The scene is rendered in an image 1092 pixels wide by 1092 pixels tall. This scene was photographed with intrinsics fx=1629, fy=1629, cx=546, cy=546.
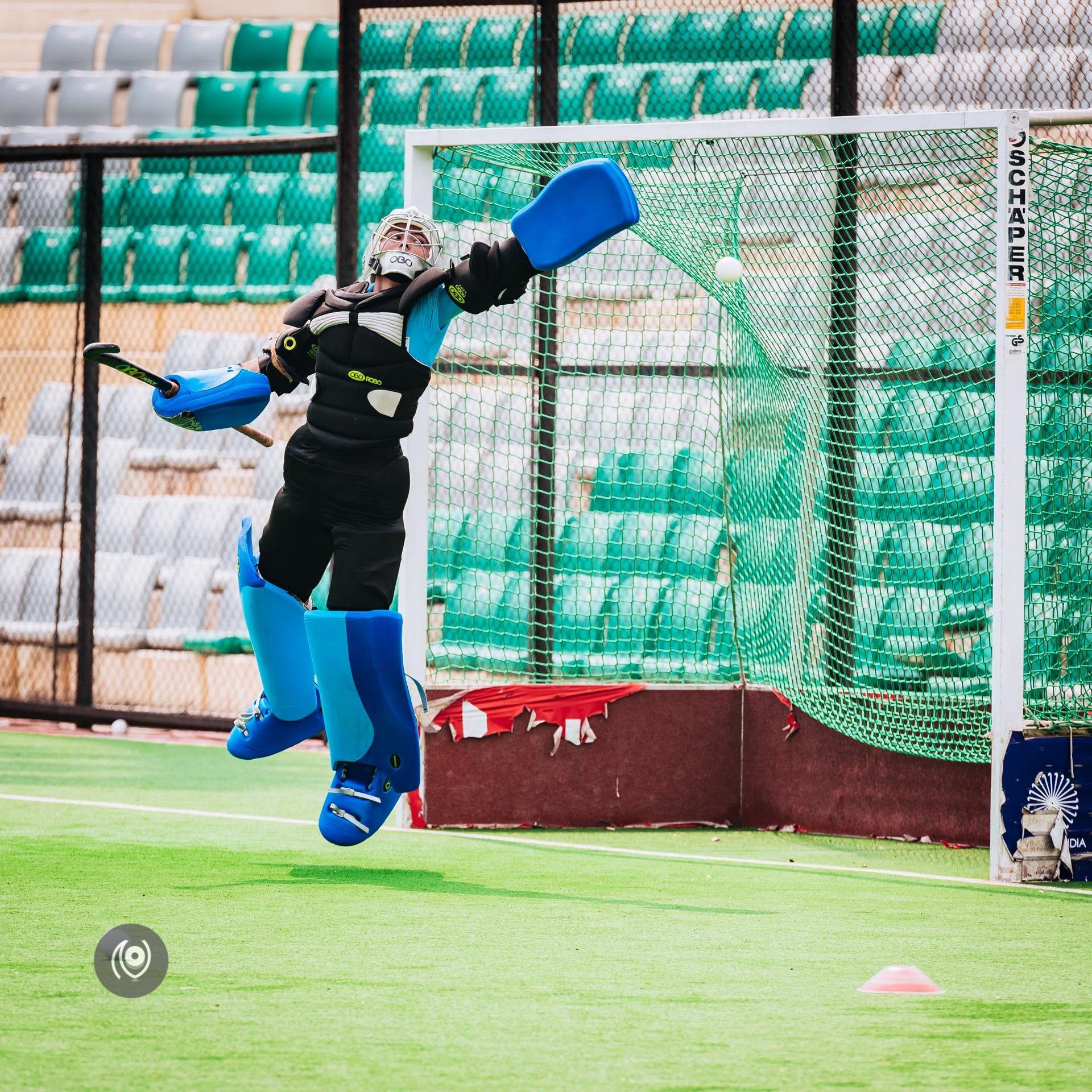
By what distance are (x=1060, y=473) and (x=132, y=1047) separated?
3.35 m

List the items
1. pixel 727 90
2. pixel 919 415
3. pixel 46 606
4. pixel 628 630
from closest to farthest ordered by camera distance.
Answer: pixel 919 415
pixel 628 630
pixel 46 606
pixel 727 90

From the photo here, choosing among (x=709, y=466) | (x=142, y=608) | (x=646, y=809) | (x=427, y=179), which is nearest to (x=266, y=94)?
(x=142, y=608)

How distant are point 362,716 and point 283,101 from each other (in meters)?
8.83

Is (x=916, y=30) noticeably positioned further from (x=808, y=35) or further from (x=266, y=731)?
(x=266, y=731)

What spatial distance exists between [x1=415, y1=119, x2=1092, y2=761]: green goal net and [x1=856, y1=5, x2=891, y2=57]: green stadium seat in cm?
271

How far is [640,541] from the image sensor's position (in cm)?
667

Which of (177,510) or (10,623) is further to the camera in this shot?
(177,510)

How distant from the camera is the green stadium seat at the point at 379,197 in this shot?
9641mm

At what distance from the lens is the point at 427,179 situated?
5.21 metres

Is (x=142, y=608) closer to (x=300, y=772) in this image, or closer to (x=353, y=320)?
(x=300, y=772)

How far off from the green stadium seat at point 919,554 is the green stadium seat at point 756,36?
9.40 ft

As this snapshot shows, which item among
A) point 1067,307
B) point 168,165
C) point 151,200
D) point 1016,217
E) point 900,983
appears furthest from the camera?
point 168,165

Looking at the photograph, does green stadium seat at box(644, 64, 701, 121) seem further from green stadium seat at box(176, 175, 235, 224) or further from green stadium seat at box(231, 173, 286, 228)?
green stadium seat at box(176, 175, 235, 224)

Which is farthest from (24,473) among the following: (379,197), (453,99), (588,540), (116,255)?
(588,540)
